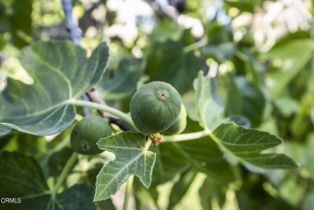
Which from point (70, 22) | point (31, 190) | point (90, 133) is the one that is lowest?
point (31, 190)

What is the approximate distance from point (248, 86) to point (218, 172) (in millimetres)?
503

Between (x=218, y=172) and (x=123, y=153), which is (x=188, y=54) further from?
(x=123, y=153)

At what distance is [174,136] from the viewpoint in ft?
2.98

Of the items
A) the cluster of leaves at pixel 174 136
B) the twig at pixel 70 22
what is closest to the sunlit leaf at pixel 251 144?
the cluster of leaves at pixel 174 136

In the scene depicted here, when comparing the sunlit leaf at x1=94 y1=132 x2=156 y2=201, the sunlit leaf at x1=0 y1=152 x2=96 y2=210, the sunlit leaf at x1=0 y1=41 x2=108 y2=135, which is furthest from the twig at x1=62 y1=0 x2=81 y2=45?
the sunlit leaf at x1=94 y1=132 x2=156 y2=201

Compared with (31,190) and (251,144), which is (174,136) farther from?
(31,190)

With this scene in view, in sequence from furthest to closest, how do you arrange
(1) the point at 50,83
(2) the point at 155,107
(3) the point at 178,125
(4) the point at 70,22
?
(4) the point at 70,22, (1) the point at 50,83, (3) the point at 178,125, (2) the point at 155,107

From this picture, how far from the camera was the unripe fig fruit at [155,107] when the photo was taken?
2.49 feet

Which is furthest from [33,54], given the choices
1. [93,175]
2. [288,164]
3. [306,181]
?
[306,181]

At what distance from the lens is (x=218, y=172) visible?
1.25m

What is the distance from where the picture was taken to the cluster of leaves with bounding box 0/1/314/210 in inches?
35.7

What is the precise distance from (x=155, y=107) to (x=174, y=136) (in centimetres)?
16

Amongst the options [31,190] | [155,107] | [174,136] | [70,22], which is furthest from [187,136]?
[70,22]

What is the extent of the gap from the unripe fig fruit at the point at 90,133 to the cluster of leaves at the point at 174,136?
3cm
